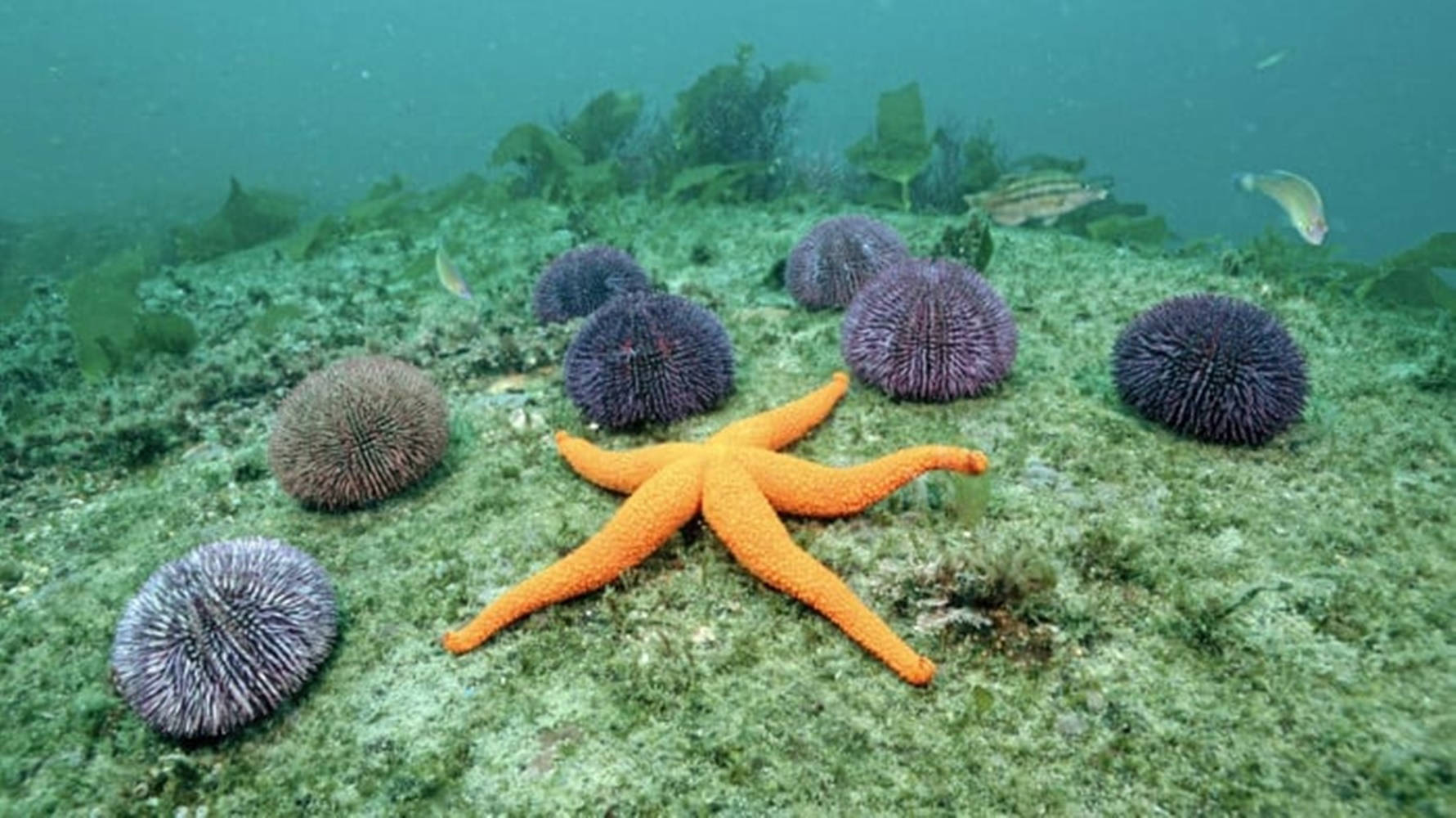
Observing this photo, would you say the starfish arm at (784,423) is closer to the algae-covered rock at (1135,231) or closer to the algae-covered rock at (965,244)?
the algae-covered rock at (965,244)

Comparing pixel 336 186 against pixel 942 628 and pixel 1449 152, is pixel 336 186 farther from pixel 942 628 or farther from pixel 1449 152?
pixel 1449 152

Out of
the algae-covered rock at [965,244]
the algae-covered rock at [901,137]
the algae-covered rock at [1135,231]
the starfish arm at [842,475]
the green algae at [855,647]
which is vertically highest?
the algae-covered rock at [901,137]

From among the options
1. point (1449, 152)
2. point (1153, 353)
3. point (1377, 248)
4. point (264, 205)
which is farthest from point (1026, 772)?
point (1449, 152)

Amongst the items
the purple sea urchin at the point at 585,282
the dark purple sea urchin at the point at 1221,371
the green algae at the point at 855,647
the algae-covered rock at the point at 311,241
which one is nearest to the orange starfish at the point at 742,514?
the green algae at the point at 855,647

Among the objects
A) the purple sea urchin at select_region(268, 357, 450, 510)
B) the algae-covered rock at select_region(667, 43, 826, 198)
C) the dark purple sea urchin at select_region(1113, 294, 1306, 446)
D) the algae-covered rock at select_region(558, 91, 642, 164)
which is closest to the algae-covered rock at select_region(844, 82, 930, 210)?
the algae-covered rock at select_region(667, 43, 826, 198)

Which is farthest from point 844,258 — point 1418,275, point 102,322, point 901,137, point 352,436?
point 102,322

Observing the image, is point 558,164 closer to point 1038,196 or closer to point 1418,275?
point 1038,196

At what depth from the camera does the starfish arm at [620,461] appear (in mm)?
4363

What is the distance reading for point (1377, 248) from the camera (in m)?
44.4

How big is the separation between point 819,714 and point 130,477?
5.82m

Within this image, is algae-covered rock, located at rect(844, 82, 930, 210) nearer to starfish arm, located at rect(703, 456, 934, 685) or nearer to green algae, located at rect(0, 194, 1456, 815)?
green algae, located at rect(0, 194, 1456, 815)

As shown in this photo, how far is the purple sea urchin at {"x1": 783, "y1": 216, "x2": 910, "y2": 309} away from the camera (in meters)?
7.52

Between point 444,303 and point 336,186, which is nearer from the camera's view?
point 444,303

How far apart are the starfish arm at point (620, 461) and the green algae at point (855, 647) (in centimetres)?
29
